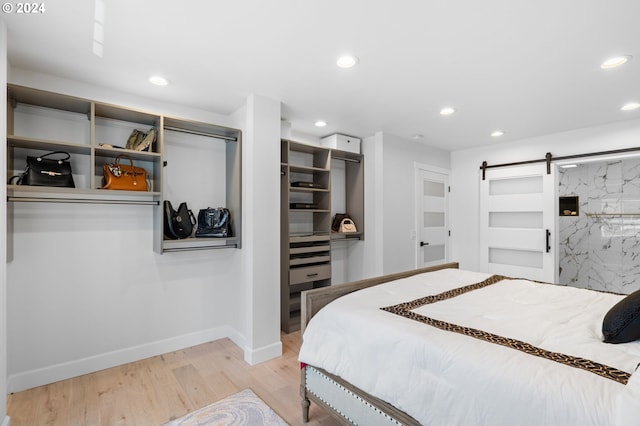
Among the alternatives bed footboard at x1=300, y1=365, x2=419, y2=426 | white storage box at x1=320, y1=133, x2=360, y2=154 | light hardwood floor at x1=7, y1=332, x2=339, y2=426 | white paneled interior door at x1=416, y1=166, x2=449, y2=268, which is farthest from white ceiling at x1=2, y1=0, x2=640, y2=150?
light hardwood floor at x1=7, y1=332, x2=339, y2=426

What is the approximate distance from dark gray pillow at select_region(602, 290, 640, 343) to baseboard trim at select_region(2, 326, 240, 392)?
9.25 feet

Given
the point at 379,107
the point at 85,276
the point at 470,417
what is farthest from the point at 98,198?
the point at 470,417

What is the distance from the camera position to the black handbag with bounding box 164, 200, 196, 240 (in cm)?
283

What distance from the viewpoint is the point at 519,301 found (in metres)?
2.07

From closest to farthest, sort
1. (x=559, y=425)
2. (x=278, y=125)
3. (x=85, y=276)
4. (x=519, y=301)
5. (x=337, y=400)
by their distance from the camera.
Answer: (x=559, y=425) → (x=337, y=400) → (x=519, y=301) → (x=85, y=276) → (x=278, y=125)

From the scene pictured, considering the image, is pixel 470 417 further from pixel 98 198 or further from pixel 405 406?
pixel 98 198

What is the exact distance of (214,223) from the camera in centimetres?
306

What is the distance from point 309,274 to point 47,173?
2.56 meters

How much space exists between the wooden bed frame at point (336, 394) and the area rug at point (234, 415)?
26cm

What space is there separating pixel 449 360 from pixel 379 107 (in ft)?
8.33

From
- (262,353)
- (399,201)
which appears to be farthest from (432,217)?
(262,353)

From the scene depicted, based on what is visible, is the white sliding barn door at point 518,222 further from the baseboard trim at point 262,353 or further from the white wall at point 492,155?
the baseboard trim at point 262,353

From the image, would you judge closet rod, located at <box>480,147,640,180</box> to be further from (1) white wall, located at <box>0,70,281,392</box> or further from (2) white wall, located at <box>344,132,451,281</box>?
(1) white wall, located at <box>0,70,281,392</box>

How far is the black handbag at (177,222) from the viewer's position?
2826 mm
